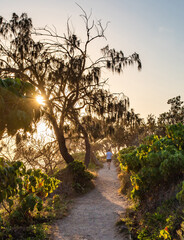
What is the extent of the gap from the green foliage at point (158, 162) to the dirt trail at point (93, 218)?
4.59 ft

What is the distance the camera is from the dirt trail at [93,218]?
679 cm

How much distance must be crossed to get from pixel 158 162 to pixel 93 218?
3278 millimetres

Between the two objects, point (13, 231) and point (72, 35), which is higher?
point (72, 35)

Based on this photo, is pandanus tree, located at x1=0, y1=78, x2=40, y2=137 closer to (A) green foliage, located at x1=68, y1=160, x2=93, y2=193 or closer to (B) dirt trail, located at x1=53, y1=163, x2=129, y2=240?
(B) dirt trail, located at x1=53, y1=163, x2=129, y2=240

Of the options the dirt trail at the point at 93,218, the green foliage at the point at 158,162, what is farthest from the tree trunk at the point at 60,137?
the green foliage at the point at 158,162

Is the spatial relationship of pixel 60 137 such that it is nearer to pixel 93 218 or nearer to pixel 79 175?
pixel 79 175

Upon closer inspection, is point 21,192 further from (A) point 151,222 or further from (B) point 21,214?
(A) point 151,222

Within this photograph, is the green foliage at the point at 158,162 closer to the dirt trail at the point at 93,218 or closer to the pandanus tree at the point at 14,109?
the dirt trail at the point at 93,218

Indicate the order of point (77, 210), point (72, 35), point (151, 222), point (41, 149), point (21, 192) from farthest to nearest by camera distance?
point (41, 149)
point (72, 35)
point (77, 210)
point (21, 192)
point (151, 222)

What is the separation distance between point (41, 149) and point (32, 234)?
8.71m

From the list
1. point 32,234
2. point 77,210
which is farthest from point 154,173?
point 77,210

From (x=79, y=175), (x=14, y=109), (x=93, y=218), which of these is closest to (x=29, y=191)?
(x=93, y=218)

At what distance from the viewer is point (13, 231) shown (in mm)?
6207

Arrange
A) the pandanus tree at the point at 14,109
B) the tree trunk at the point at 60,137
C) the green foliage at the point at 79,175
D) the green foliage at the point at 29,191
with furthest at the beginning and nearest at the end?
the tree trunk at the point at 60,137, the green foliage at the point at 79,175, the green foliage at the point at 29,191, the pandanus tree at the point at 14,109
